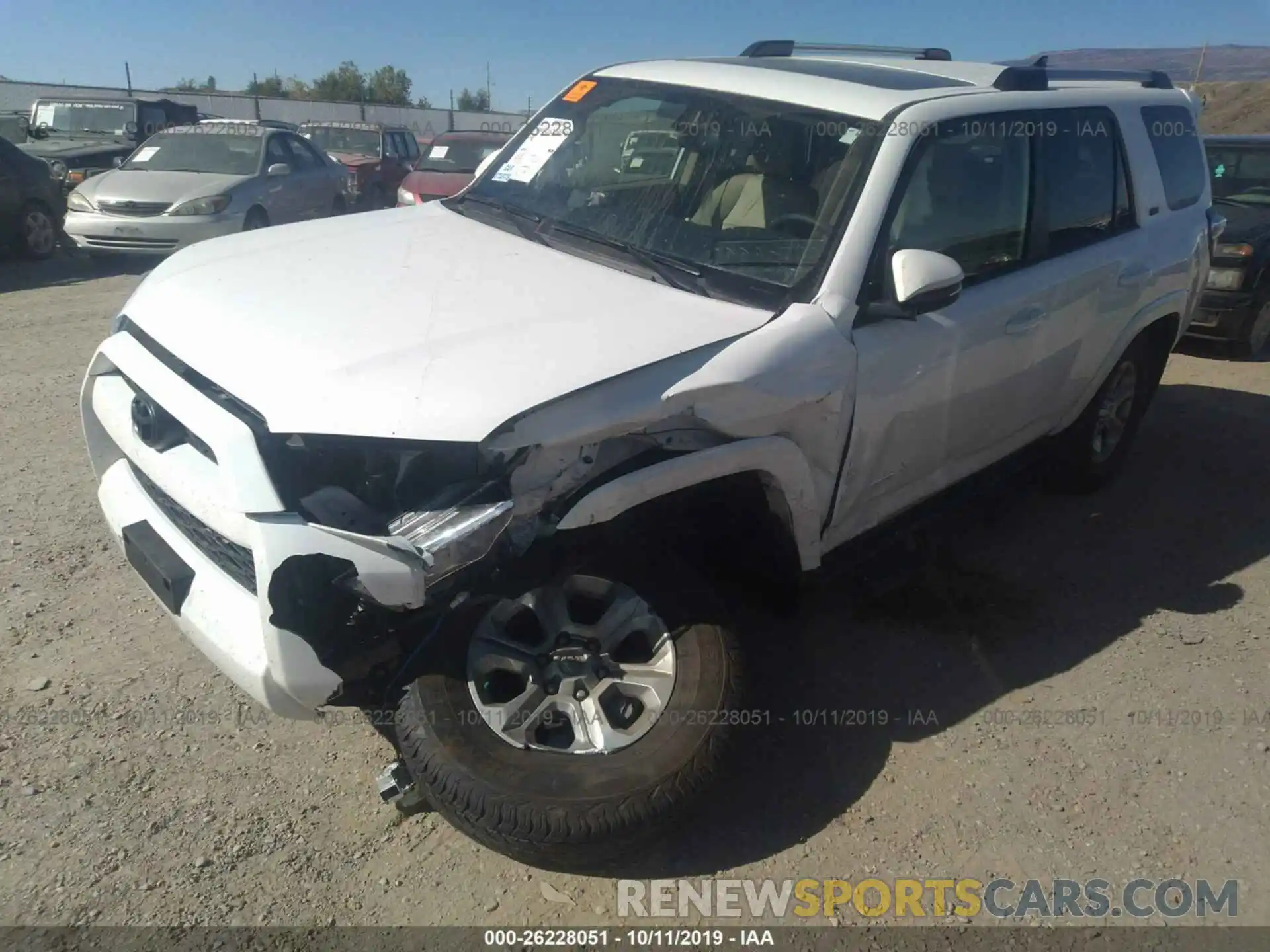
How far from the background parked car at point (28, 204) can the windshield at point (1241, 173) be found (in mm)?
11975

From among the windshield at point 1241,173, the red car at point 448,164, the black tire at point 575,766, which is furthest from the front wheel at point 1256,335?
the red car at point 448,164

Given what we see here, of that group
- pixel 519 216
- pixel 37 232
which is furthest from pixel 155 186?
pixel 519 216

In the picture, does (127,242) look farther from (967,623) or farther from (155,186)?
(967,623)

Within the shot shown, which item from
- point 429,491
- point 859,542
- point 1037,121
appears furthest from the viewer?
point 1037,121

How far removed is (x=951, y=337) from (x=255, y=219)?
967 cm

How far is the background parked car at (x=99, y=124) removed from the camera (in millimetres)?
13594

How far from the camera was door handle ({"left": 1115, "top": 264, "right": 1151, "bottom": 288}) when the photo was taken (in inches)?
165

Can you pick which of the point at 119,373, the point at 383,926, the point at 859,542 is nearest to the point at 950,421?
the point at 859,542

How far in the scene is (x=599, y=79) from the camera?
13.4ft

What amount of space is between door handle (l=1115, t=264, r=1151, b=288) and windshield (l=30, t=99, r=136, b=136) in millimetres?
14685

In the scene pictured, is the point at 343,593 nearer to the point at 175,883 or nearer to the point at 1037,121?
the point at 175,883

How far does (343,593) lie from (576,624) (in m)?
0.69

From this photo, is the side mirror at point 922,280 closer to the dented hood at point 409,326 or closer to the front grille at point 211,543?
the dented hood at point 409,326

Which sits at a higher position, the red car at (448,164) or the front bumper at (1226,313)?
the red car at (448,164)
